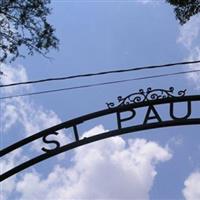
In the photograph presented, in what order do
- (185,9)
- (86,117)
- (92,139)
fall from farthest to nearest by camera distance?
(185,9), (86,117), (92,139)

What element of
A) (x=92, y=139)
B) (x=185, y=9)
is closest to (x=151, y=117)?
(x=92, y=139)

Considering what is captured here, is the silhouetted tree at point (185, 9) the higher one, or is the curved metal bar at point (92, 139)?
the silhouetted tree at point (185, 9)

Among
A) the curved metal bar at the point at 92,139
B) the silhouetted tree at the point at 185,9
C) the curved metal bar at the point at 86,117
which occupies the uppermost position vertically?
the silhouetted tree at the point at 185,9

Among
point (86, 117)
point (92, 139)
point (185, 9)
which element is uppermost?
point (185, 9)

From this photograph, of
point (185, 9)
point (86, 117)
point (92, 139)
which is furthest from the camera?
point (185, 9)

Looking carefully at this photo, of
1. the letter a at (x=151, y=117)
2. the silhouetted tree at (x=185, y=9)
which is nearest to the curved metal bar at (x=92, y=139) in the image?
the letter a at (x=151, y=117)

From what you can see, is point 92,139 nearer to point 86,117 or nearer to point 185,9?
point 86,117

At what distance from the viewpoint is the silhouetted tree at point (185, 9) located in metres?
11.8

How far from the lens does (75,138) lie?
7688mm

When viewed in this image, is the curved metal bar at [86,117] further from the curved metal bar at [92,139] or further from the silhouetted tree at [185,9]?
the silhouetted tree at [185,9]

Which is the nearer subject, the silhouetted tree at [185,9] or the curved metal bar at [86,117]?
the curved metal bar at [86,117]

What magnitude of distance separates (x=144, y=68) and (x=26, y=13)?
3.21 m

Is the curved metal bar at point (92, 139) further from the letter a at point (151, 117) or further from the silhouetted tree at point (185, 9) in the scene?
the silhouetted tree at point (185, 9)

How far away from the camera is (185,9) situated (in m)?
12.0
